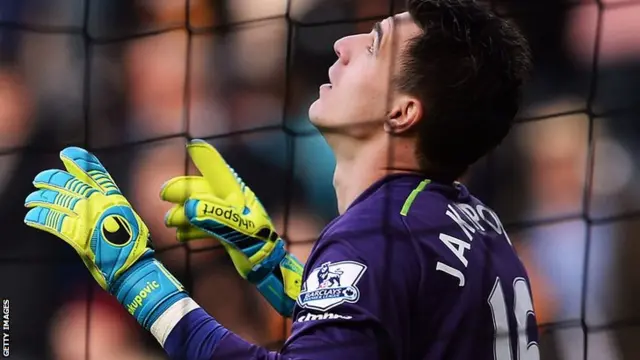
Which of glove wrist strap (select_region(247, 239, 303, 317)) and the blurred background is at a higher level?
the blurred background

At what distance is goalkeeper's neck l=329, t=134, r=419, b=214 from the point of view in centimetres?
85

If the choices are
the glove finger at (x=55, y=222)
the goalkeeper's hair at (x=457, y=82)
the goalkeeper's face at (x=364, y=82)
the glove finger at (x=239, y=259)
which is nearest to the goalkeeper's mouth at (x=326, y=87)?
the goalkeeper's face at (x=364, y=82)

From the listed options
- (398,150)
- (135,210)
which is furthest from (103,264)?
(398,150)

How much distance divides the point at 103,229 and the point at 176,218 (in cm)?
11

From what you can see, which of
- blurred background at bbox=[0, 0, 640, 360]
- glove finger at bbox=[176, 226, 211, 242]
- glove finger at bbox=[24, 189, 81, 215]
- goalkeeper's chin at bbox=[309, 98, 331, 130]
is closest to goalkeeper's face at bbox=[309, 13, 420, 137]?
goalkeeper's chin at bbox=[309, 98, 331, 130]

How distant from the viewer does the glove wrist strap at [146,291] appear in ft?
2.93

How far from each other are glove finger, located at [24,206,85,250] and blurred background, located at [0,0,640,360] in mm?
21

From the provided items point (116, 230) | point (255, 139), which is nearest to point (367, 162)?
point (255, 139)

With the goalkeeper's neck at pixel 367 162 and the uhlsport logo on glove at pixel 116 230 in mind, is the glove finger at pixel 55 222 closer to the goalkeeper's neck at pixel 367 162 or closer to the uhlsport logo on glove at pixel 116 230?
the uhlsport logo on glove at pixel 116 230

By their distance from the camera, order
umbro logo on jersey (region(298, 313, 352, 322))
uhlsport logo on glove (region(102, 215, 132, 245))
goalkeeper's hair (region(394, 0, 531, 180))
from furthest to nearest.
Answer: uhlsport logo on glove (region(102, 215, 132, 245)), goalkeeper's hair (region(394, 0, 531, 180)), umbro logo on jersey (region(298, 313, 352, 322))

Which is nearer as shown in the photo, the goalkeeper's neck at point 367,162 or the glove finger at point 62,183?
the goalkeeper's neck at point 367,162

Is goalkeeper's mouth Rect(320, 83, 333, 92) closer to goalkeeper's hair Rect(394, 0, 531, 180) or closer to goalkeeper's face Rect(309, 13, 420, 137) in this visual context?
goalkeeper's face Rect(309, 13, 420, 137)

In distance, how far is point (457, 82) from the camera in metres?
0.82

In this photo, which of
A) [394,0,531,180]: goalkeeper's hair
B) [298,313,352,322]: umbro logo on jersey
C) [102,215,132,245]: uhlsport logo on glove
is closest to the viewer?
[298,313,352,322]: umbro logo on jersey
